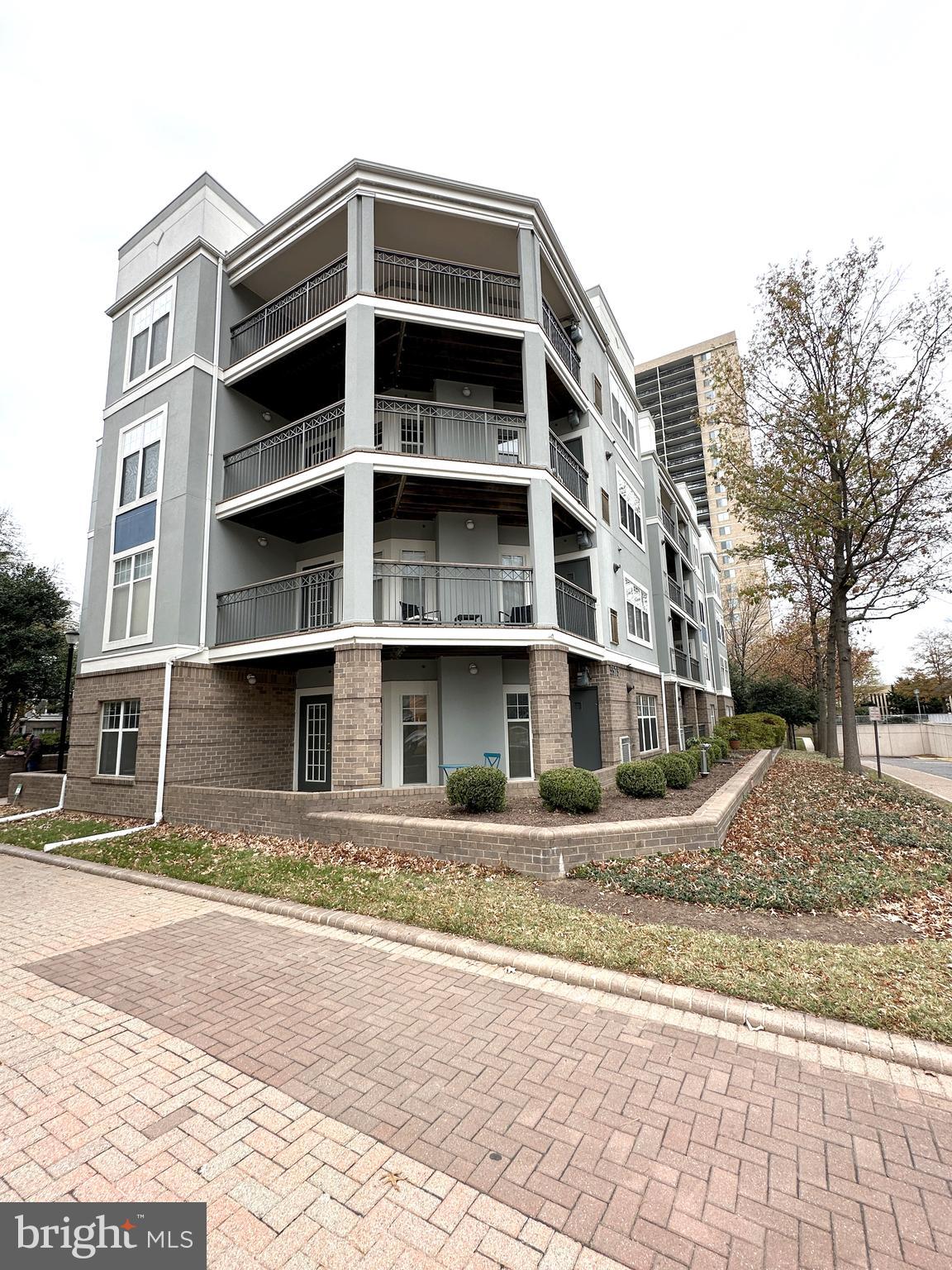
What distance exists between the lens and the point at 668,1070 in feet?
11.7

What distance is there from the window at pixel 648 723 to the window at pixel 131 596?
14.3 m

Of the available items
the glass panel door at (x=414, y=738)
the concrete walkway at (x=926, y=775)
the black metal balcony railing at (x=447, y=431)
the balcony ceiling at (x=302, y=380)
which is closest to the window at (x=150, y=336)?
the balcony ceiling at (x=302, y=380)

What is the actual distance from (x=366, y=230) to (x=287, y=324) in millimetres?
2981

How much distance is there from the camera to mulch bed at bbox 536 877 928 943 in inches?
229

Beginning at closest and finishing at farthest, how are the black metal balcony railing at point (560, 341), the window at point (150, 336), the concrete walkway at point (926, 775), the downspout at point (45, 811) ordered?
the downspout at point (45, 811) < the black metal balcony railing at point (560, 341) < the window at point (150, 336) < the concrete walkway at point (926, 775)

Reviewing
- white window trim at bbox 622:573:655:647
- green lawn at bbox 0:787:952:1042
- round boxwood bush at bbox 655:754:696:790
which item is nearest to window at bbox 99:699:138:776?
green lawn at bbox 0:787:952:1042

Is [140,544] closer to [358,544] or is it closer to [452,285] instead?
[358,544]

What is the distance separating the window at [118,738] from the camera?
533 inches

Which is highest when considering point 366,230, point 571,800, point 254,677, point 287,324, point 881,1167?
point 366,230

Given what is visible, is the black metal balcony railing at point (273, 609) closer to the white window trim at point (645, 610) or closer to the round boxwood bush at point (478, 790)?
the round boxwood bush at point (478, 790)

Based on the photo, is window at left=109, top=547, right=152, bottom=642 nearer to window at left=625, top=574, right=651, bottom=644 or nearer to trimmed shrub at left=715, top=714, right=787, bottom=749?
window at left=625, top=574, right=651, bottom=644

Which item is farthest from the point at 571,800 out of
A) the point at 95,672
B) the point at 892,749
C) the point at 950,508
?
the point at 892,749

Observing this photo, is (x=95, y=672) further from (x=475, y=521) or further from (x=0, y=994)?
(x=0, y=994)

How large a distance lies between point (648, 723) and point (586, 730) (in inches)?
199
